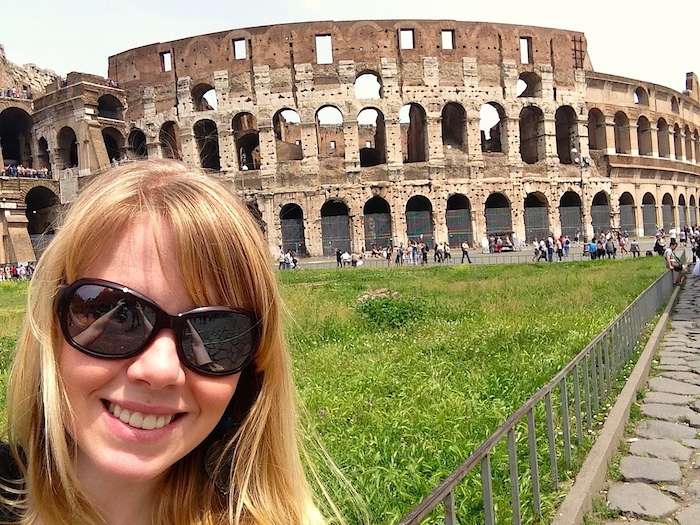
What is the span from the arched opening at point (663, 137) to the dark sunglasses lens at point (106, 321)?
1536 inches

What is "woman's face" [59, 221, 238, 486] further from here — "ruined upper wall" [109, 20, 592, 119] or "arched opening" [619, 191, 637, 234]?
"arched opening" [619, 191, 637, 234]

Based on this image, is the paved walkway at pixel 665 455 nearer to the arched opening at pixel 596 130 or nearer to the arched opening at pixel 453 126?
the arched opening at pixel 453 126

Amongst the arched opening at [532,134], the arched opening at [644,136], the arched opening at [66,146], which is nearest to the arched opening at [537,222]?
the arched opening at [532,134]

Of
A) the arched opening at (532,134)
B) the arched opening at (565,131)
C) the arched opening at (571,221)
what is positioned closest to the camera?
the arched opening at (532,134)

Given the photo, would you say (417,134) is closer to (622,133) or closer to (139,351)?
(622,133)

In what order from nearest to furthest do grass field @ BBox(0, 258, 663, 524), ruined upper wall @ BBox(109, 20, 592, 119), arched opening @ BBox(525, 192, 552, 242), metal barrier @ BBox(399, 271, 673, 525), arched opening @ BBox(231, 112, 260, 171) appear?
metal barrier @ BBox(399, 271, 673, 525), grass field @ BBox(0, 258, 663, 524), ruined upper wall @ BBox(109, 20, 592, 119), arched opening @ BBox(525, 192, 552, 242), arched opening @ BBox(231, 112, 260, 171)

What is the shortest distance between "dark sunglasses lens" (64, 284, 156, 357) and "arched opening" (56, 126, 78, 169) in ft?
107

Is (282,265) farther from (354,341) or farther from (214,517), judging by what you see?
(214,517)

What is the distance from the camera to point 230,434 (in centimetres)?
129

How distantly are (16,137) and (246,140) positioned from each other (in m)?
15.0

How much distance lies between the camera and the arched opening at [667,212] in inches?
1307

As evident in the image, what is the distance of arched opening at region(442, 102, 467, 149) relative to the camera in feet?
97.8

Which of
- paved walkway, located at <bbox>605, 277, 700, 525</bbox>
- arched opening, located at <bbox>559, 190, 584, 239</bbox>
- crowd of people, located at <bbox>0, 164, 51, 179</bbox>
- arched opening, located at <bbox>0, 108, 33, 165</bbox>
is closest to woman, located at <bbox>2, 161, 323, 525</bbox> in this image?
paved walkway, located at <bbox>605, 277, 700, 525</bbox>

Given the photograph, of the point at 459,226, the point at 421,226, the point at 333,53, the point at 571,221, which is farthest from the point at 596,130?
the point at 333,53
